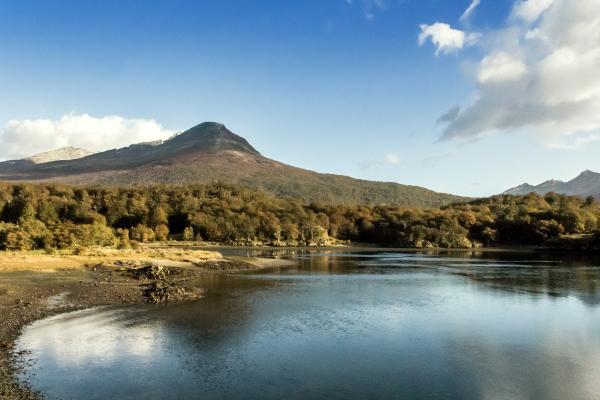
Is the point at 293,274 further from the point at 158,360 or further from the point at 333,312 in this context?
the point at 158,360

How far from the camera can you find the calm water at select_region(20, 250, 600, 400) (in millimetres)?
15328

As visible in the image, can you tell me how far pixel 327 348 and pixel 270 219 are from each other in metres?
107

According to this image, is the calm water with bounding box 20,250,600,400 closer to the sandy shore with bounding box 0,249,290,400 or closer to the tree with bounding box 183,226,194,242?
the sandy shore with bounding box 0,249,290,400

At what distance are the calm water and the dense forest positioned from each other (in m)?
81.0

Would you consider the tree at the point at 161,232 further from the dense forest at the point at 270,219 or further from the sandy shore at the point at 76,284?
the sandy shore at the point at 76,284

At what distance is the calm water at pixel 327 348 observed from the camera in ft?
50.3

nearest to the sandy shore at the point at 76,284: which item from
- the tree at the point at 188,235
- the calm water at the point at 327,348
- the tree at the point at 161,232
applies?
the calm water at the point at 327,348

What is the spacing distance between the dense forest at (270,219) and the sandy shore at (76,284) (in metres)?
61.4

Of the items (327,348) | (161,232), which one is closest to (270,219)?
(161,232)

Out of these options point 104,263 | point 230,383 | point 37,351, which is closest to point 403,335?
point 230,383

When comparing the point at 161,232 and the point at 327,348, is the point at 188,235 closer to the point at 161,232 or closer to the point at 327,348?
the point at 161,232

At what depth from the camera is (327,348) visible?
802 inches

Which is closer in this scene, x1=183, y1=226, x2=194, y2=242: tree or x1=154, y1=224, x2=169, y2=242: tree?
x1=154, y1=224, x2=169, y2=242: tree

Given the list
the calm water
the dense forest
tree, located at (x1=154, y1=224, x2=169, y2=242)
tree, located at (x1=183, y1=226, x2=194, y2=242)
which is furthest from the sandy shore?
the dense forest
